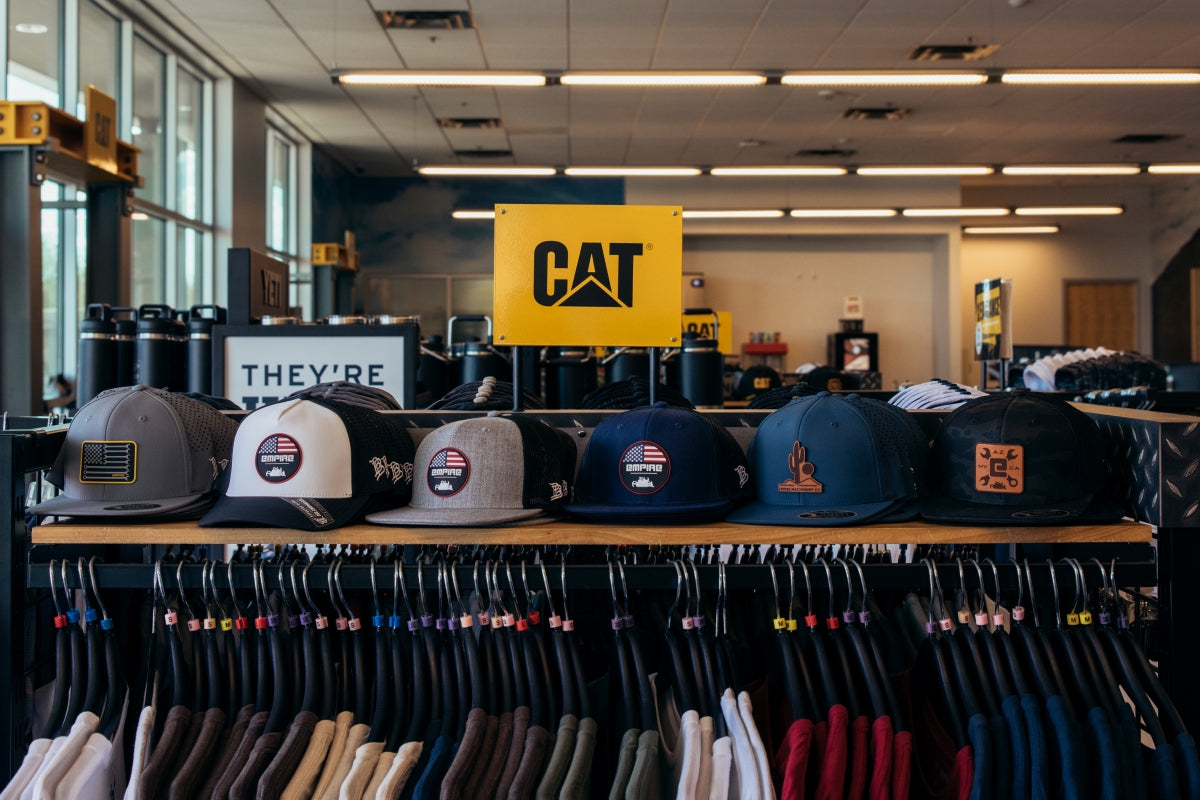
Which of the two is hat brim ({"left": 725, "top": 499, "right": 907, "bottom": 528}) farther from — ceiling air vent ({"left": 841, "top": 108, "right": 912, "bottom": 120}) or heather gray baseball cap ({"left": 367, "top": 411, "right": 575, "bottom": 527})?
ceiling air vent ({"left": 841, "top": 108, "right": 912, "bottom": 120})

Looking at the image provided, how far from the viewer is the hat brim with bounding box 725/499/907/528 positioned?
5.48ft

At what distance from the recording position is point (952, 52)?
7824 mm

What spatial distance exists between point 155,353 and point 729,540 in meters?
2.35

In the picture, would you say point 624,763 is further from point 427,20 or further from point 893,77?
point 427,20

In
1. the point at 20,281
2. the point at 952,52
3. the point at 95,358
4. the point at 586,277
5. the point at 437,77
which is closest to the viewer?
the point at 586,277

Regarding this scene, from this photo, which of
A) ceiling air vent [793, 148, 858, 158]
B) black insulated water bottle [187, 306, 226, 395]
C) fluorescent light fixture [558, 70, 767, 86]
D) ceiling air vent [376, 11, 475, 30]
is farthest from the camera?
ceiling air vent [793, 148, 858, 158]

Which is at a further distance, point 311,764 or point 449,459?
point 449,459

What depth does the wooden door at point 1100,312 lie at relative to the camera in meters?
14.4

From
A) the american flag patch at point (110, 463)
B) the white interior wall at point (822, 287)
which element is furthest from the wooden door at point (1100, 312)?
the american flag patch at point (110, 463)

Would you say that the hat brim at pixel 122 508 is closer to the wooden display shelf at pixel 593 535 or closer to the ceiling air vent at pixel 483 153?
the wooden display shelf at pixel 593 535

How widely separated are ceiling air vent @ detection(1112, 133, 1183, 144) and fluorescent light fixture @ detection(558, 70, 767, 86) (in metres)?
6.39

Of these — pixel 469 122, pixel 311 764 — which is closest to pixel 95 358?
pixel 311 764

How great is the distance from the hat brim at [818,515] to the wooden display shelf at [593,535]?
13 millimetres

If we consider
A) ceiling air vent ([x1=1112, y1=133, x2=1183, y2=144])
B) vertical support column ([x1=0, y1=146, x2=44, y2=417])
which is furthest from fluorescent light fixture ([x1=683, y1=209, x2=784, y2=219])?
vertical support column ([x1=0, y1=146, x2=44, y2=417])
